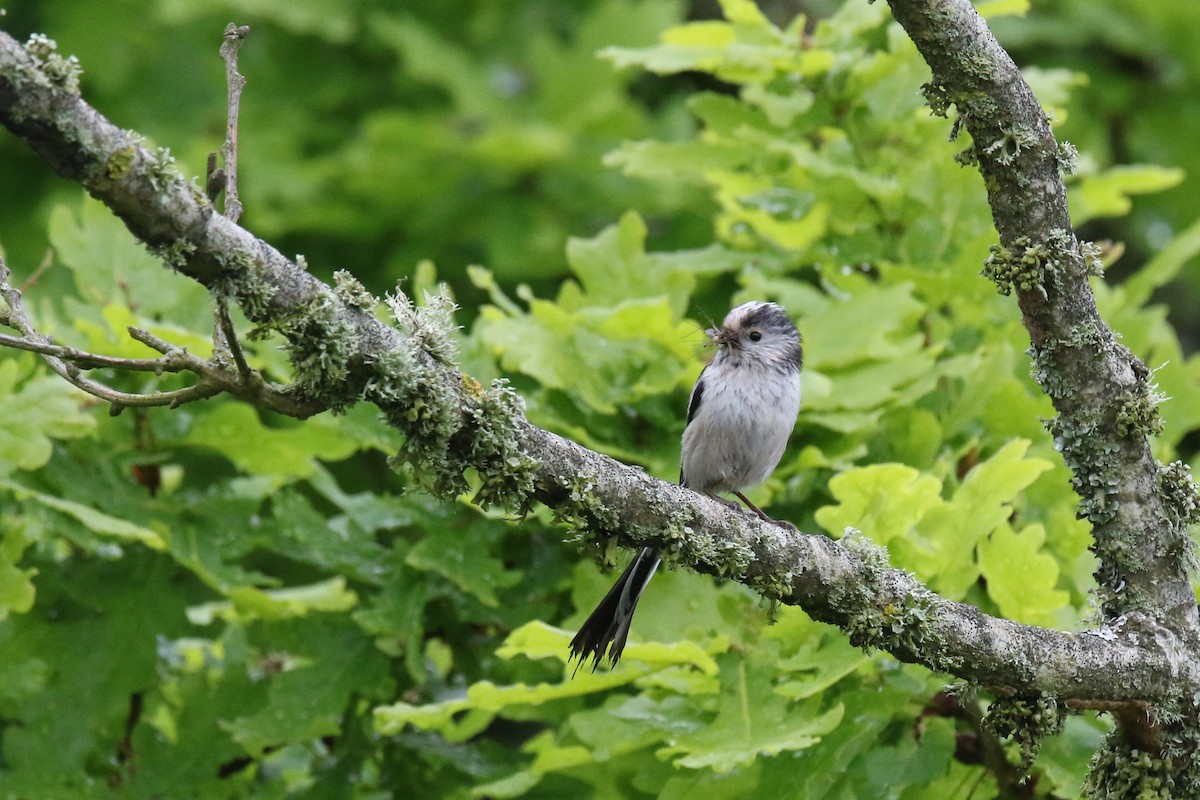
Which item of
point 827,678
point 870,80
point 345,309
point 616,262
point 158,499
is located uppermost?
point 870,80

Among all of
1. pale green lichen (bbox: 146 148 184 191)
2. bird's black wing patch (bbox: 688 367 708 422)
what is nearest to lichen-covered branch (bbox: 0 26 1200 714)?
pale green lichen (bbox: 146 148 184 191)

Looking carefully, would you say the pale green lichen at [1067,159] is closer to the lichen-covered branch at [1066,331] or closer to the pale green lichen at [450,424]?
the lichen-covered branch at [1066,331]

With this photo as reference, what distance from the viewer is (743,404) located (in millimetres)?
4473

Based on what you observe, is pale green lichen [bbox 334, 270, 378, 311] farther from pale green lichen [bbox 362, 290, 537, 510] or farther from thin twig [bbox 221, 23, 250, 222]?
thin twig [bbox 221, 23, 250, 222]

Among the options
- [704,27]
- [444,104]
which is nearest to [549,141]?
[444,104]

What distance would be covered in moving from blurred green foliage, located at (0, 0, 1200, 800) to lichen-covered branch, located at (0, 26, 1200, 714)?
0.34 m

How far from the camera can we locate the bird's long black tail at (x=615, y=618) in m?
3.54

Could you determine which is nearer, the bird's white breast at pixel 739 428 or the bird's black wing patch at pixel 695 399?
the bird's white breast at pixel 739 428

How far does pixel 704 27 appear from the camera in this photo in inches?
191

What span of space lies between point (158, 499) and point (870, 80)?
298 cm

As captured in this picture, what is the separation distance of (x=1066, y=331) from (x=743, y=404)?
152 cm

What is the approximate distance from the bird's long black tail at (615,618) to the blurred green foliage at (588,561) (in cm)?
9

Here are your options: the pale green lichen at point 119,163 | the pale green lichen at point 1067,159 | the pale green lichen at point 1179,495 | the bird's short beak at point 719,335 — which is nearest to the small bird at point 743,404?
the bird's short beak at point 719,335

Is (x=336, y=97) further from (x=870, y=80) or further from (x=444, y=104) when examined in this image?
(x=870, y=80)
